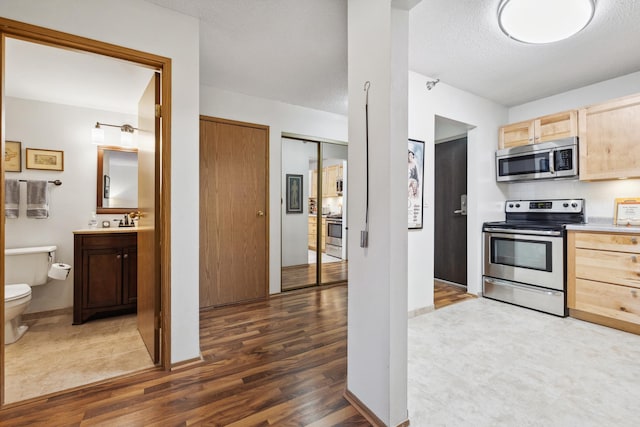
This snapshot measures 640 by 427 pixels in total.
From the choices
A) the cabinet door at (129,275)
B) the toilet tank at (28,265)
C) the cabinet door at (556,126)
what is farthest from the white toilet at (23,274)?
the cabinet door at (556,126)

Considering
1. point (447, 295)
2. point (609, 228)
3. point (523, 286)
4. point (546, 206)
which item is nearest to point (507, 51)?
point (609, 228)

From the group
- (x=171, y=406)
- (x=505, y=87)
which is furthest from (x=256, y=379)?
(x=505, y=87)

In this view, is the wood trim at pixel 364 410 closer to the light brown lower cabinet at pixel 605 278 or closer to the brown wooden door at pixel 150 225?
the brown wooden door at pixel 150 225

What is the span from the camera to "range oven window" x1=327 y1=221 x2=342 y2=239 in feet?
19.4

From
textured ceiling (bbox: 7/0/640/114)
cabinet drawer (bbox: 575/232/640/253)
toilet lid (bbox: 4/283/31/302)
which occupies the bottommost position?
A: toilet lid (bbox: 4/283/31/302)

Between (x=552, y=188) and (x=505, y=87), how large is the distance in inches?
53.8

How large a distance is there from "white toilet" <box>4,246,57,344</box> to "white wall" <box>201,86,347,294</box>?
2.09 metres

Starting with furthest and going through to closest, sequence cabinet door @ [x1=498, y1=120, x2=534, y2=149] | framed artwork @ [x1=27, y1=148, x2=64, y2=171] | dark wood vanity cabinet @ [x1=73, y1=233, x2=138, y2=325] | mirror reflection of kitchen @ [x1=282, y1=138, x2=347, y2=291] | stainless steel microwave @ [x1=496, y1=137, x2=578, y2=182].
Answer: mirror reflection of kitchen @ [x1=282, y1=138, x2=347, y2=291] → cabinet door @ [x1=498, y1=120, x2=534, y2=149] → stainless steel microwave @ [x1=496, y1=137, x2=578, y2=182] → framed artwork @ [x1=27, y1=148, x2=64, y2=171] → dark wood vanity cabinet @ [x1=73, y1=233, x2=138, y2=325]

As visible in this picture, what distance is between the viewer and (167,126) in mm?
1858

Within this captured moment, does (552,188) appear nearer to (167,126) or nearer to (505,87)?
(505,87)

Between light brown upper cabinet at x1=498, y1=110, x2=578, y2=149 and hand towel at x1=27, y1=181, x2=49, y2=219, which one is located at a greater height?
light brown upper cabinet at x1=498, y1=110, x2=578, y2=149

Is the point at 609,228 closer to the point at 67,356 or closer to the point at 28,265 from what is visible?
the point at 67,356

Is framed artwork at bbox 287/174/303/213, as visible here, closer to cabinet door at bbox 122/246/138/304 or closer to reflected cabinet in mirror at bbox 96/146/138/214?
reflected cabinet in mirror at bbox 96/146/138/214

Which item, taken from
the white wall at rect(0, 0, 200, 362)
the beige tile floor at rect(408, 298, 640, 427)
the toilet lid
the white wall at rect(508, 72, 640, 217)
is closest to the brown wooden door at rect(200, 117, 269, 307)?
the white wall at rect(0, 0, 200, 362)
